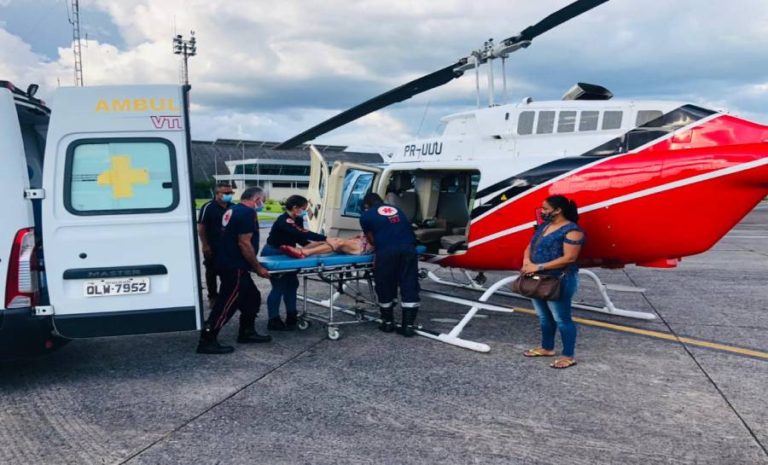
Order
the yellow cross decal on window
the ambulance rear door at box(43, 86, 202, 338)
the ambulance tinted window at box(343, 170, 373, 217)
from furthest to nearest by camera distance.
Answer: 1. the ambulance tinted window at box(343, 170, 373, 217)
2. the yellow cross decal on window
3. the ambulance rear door at box(43, 86, 202, 338)

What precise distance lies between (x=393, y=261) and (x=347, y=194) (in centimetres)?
243

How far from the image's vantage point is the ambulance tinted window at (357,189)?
847cm

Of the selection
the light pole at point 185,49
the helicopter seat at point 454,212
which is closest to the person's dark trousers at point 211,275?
the helicopter seat at point 454,212

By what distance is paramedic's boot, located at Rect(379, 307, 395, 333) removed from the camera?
6.51 meters

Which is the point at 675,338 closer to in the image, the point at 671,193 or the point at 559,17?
the point at 671,193

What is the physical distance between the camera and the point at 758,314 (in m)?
7.46

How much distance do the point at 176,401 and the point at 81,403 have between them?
742 mm

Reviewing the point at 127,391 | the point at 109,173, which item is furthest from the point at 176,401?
the point at 109,173

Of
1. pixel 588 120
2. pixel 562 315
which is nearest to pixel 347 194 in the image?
pixel 588 120

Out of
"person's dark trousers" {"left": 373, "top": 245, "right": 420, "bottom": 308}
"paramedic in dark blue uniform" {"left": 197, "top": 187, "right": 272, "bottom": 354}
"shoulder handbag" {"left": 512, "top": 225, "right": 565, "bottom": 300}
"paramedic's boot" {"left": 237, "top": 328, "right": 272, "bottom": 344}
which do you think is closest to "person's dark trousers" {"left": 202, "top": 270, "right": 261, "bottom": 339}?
"paramedic in dark blue uniform" {"left": 197, "top": 187, "right": 272, "bottom": 354}

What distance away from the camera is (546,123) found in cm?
669

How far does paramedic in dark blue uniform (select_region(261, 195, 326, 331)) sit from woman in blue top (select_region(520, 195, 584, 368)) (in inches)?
105

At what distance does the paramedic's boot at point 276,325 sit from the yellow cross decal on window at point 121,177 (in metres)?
2.52

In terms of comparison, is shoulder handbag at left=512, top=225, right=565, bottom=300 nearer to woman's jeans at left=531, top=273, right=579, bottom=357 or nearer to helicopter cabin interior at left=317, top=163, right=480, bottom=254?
woman's jeans at left=531, top=273, right=579, bottom=357
